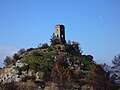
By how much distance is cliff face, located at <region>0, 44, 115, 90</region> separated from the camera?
2589 inches

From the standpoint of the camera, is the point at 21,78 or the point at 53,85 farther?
the point at 21,78

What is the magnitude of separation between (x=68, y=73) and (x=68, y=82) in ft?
14.4

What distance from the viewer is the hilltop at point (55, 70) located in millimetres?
65188

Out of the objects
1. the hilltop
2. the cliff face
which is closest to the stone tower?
the hilltop

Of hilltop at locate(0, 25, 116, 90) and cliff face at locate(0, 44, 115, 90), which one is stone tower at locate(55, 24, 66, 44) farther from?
cliff face at locate(0, 44, 115, 90)

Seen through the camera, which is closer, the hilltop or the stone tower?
the hilltop

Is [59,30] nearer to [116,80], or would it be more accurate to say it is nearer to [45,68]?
[45,68]

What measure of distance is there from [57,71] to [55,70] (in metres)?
1.26

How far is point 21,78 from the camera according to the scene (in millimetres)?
70625

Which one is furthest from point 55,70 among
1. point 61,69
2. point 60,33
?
point 60,33

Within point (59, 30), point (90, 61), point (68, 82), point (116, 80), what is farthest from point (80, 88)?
point (59, 30)

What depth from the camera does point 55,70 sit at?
234 feet

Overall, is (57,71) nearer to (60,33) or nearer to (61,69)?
(61,69)

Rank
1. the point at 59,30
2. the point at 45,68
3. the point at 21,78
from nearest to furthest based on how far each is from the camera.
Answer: the point at 21,78, the point at 45,68, the point at 59,30
